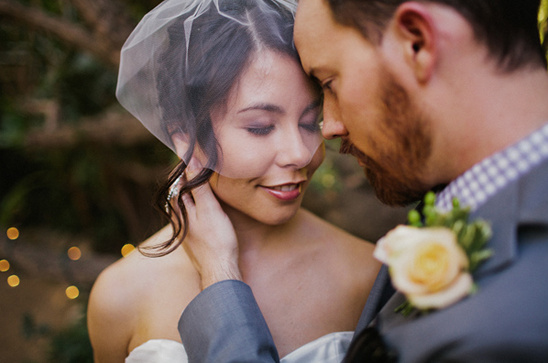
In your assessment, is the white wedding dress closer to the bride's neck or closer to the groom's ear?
the bride's neck

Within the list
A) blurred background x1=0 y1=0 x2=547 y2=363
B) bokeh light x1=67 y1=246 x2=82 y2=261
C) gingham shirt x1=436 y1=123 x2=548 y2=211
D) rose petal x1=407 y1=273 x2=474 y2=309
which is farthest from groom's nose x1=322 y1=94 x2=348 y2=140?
bokeh light x1=67 y1=246 x2=82 y2=261

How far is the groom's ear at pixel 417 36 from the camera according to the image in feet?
3.65

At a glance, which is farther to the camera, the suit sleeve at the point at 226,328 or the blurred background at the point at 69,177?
the blurred background at the point at 69,177

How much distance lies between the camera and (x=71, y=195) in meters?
5.30

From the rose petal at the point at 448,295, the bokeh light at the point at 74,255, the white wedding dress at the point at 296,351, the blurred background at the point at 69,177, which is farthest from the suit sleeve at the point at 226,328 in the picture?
the bokeh light at the point at 74,255

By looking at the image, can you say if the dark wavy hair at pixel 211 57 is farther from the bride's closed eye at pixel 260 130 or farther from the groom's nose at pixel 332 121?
the groom's nose at pixel 332 121

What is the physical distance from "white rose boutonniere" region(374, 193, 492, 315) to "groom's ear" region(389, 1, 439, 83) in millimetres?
413

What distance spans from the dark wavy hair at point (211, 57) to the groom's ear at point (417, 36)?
0.53 metres

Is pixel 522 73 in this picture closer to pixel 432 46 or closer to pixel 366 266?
pixel 432 46

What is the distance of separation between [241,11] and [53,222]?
476 cm

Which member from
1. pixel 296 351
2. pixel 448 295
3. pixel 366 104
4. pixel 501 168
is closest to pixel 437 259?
pixel 448 295

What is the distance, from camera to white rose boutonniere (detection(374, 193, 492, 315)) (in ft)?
3.12

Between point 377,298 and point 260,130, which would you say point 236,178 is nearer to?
point 260,130

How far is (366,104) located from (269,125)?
417 mm
